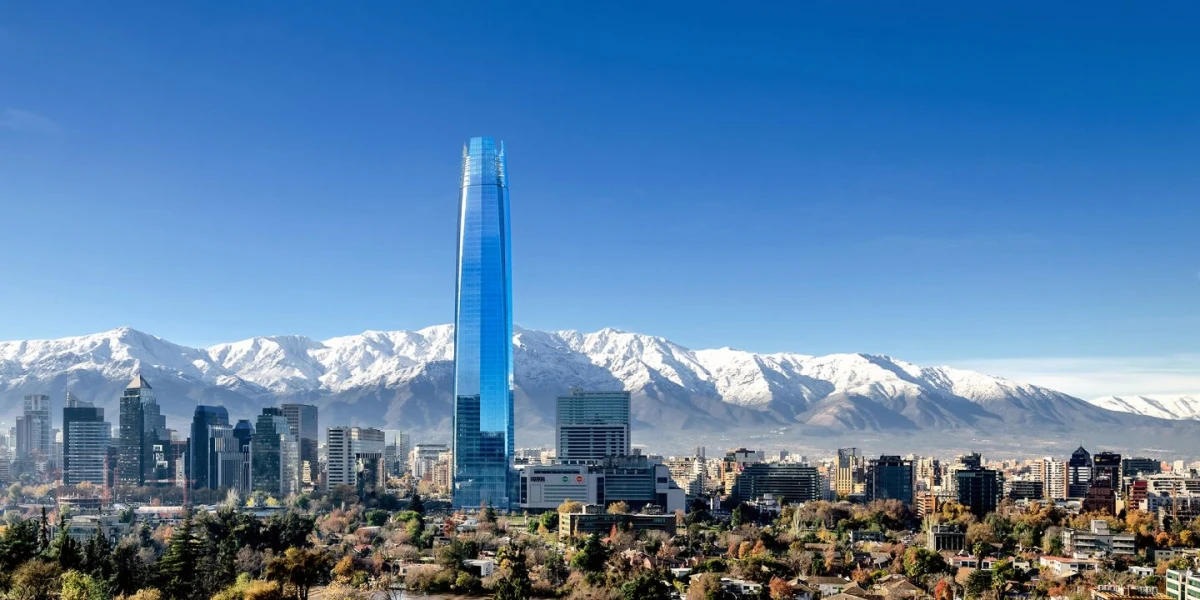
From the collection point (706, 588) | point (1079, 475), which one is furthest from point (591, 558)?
point (1079, 475)

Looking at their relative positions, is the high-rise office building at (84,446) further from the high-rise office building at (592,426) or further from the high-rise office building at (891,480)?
the high-rise office building at (891,480)

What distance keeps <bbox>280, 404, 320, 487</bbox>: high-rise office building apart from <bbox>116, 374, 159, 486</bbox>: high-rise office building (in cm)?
1187

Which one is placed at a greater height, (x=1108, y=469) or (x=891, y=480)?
(x=1108, y=469)

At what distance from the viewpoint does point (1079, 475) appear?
105 m

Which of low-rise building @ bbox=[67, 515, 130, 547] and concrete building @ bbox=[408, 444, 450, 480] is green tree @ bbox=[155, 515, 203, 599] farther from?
concrete building @ bbox=[408, 444, 450, 480]

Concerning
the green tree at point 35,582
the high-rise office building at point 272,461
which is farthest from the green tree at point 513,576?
the high-rise office building at point 272,461

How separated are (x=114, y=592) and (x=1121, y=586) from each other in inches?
1273

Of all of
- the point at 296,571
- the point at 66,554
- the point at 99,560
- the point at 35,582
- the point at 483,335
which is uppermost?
the point at 483,335

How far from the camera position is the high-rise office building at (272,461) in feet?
348

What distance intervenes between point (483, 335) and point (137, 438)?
3459 cm

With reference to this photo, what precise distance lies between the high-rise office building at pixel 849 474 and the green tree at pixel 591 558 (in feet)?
191

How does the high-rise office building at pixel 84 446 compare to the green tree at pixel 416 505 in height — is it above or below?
above

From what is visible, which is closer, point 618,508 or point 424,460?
point 618,508

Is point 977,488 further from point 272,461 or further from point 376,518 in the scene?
point 272,461
